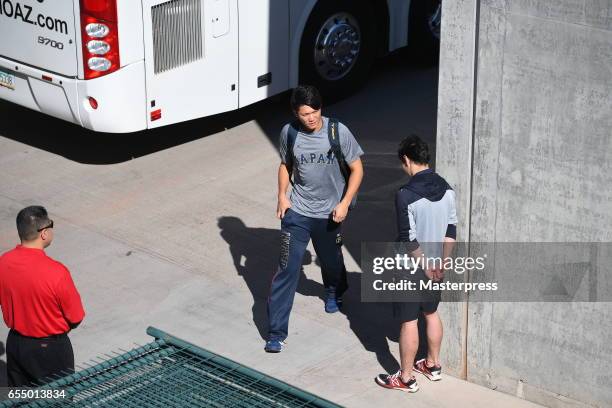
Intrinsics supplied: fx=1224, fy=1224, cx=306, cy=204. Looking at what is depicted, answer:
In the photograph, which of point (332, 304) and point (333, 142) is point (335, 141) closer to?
point (333, 142)

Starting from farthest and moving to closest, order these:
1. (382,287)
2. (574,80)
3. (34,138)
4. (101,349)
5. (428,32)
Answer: (428,32) < (34,138) < (382,287) < (101,349) < (574,80)

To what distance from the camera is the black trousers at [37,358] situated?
6.45m

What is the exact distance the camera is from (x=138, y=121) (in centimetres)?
1060

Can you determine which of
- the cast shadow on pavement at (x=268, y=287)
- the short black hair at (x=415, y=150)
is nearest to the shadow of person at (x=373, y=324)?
the cast shadow on pavement at (x=268, y=287)

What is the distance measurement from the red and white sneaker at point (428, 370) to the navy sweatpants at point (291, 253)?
0.92 metres

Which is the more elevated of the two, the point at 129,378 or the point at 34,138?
the point at 129,378

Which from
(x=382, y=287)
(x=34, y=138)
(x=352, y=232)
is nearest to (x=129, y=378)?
(x=382, y=287)

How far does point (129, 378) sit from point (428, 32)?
26.9ft

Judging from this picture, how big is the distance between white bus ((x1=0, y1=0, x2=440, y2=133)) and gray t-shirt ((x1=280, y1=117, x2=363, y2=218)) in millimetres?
3013

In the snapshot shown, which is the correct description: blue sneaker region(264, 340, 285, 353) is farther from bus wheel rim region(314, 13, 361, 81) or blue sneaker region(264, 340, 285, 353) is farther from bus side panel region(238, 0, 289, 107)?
→ bus wheel rim region(314, 13, 361, 81)

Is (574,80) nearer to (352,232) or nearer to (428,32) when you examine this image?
(352,232)

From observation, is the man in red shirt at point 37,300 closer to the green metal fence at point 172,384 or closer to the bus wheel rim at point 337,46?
the green metal fence at point 172,384

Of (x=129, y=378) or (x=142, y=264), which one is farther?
(x=142, y=264)

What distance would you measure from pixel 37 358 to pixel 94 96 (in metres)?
4.26
